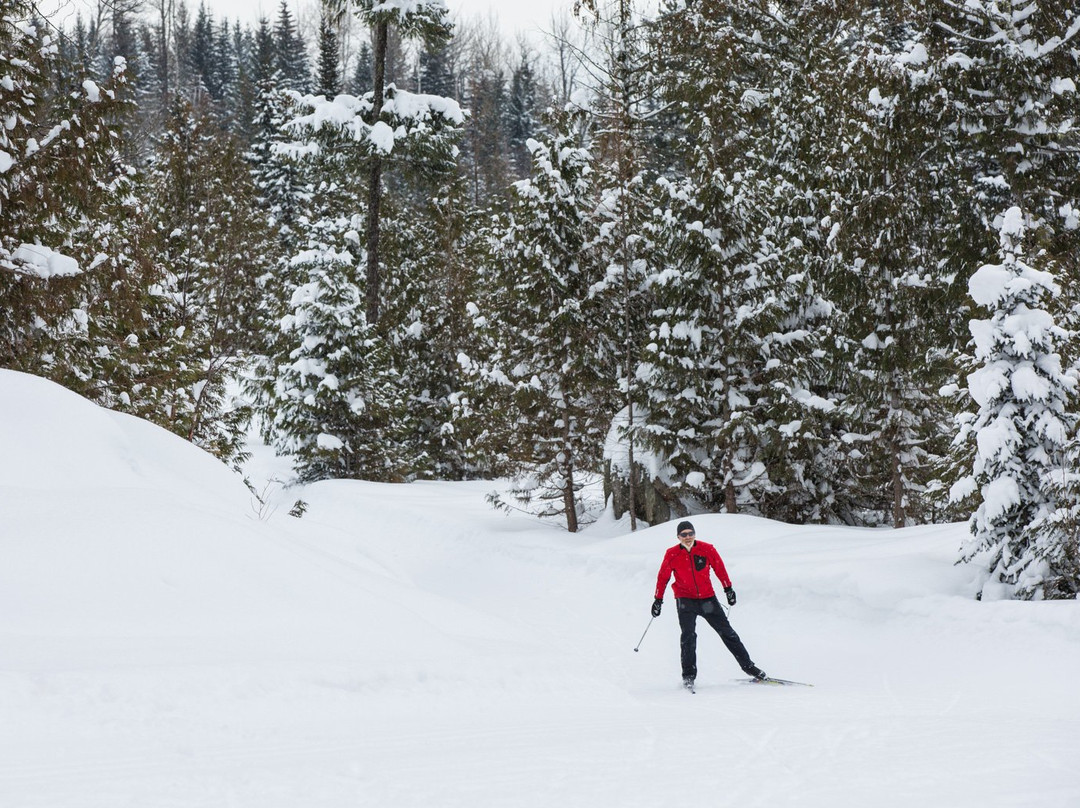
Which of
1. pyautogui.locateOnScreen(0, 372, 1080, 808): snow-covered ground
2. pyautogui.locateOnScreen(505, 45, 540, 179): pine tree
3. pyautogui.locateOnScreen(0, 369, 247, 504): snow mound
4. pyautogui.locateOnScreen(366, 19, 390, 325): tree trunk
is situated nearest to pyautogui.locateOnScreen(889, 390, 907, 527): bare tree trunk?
pyautogui.locateOnScreen(0, 372, 1080, 808): snow-covered ground

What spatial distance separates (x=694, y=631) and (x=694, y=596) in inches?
15.8

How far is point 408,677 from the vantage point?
7.36 meters

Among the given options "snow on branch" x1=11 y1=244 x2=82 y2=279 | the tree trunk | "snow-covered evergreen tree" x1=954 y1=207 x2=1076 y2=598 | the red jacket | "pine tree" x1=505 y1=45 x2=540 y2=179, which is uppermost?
"pine tree" x1=505 y1=45 x2=540 y2=179

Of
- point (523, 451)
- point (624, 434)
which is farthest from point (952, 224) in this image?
point (523, 451)

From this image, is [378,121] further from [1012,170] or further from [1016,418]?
[1016,418]

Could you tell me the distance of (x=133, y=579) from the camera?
24.2 feet

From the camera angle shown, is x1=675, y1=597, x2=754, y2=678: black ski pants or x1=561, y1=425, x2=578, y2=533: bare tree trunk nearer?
x1=675, y1=597, x2=754, y2=678: black ski pants

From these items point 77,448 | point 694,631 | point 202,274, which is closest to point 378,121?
point 202,274

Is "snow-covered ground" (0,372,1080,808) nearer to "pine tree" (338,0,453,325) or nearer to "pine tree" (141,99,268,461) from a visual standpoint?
"pine tree" (141,99,268,461)

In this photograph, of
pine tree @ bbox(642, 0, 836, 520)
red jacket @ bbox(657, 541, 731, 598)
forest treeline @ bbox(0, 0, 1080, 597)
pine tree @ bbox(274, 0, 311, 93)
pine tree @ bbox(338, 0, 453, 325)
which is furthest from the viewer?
pine tree @ bbox(274, 0, 311, 93)

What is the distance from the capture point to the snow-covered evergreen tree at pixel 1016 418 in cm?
1009

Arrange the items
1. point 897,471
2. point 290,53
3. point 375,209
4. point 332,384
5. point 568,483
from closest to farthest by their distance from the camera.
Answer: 1. point 897,471
2. point 568,483
3. point 332,384
4. point 375,209
5. point 290,53

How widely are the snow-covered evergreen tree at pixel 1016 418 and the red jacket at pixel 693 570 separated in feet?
11.0

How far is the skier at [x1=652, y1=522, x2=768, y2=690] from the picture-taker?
985 cm
